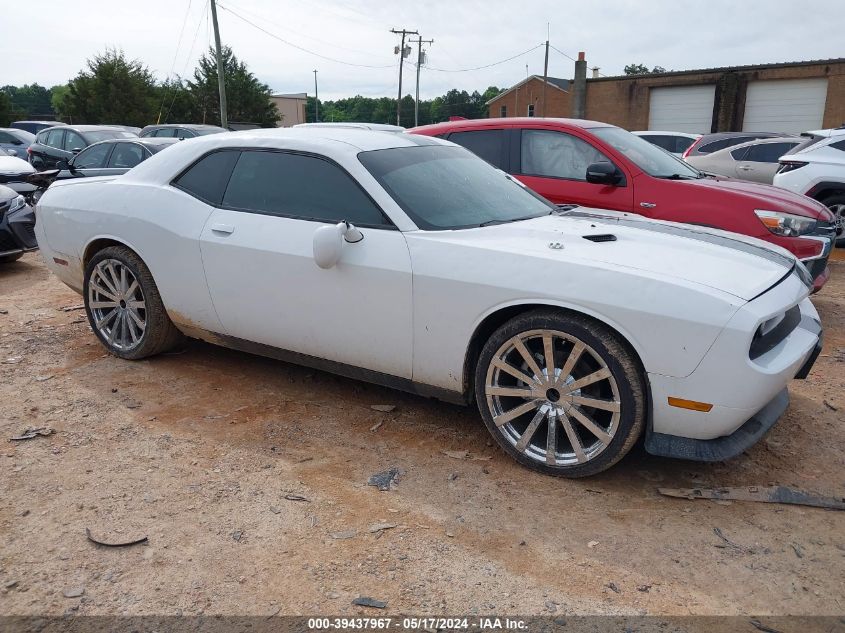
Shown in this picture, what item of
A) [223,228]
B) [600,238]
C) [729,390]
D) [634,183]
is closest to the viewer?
[729,390]

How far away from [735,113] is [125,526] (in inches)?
1287

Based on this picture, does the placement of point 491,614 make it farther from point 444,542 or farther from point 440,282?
point 440,282

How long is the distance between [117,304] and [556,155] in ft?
12.8

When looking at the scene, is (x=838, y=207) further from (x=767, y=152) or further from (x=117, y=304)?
(x=117, y=304)

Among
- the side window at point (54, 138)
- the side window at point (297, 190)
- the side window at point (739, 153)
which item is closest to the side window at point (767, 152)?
the side window at point (739, 153)

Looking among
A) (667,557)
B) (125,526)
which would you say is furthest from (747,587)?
(125,526)

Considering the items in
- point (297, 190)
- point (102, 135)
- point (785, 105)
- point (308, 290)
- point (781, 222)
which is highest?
point (785, 105)

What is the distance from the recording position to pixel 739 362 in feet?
9.12

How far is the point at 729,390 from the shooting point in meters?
2.81

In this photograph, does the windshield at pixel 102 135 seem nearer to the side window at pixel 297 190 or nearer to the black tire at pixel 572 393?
the side window at pixel 297 190

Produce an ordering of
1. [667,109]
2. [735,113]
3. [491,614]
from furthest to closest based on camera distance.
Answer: [667,109]
[735,113]
[491,614]

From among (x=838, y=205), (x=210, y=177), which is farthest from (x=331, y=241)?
(x=838, y=205)

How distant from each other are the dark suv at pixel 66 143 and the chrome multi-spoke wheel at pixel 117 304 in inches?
488

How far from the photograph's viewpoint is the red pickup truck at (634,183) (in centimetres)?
562
